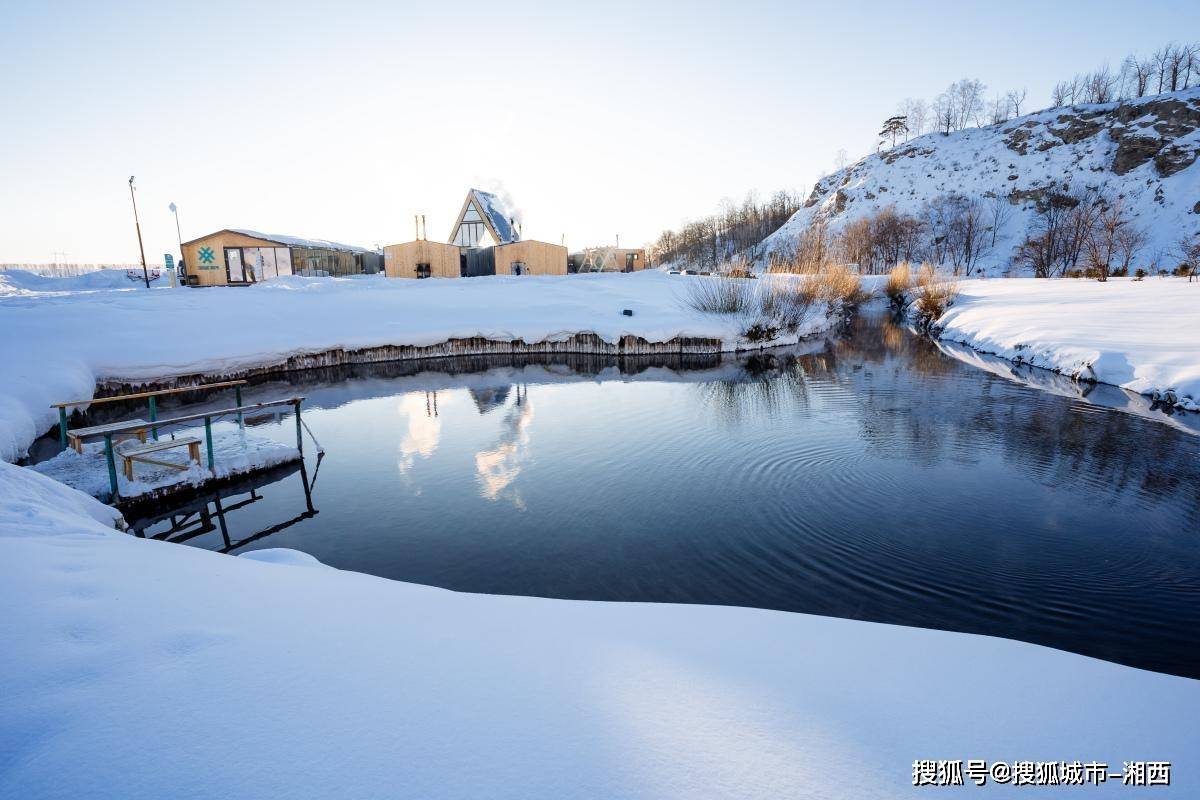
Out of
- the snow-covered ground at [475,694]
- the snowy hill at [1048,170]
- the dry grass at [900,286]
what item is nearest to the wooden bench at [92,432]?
the snow-covered ground at [475,694]

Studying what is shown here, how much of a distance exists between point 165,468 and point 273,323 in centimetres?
1213

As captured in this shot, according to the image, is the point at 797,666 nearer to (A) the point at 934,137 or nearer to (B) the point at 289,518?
(B) the point at 289,518

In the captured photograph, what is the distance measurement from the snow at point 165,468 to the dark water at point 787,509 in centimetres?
45

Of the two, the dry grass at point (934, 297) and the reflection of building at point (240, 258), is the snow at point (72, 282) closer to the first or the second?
the reflection of building at point (240, 258)

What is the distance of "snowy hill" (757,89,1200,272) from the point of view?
180ft

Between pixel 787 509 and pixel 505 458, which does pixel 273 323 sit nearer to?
pixel 505 458

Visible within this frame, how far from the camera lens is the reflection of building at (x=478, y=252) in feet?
108

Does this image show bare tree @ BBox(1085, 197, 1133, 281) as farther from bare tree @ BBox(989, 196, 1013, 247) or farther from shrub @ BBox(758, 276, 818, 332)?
shrub @ BBox(758, 276, 818, 332)

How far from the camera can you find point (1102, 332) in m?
16.4

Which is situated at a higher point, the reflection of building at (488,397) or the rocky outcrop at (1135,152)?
the rocky outcrop at (1135,152)

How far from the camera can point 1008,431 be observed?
10711 mm

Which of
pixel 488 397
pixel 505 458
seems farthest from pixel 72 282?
pixel 505 458

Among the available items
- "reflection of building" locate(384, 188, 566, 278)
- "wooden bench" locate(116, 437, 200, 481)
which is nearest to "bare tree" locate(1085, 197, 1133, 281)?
"reflection of building" locate(384, 188, 566, 278)

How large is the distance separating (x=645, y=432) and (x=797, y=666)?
27.9 ft
